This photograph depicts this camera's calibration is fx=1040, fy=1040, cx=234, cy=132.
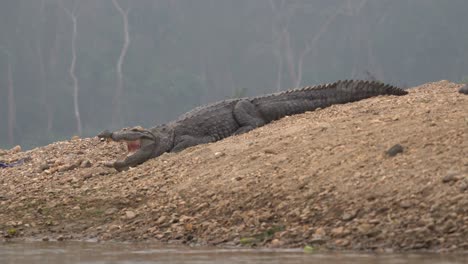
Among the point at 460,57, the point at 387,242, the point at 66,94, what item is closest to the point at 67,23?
→ the point at 66,94

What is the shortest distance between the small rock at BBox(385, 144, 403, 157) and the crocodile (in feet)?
12.2

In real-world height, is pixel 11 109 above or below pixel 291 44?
below

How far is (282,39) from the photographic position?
5103 cm

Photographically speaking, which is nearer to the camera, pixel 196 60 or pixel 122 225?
pixel 122 225

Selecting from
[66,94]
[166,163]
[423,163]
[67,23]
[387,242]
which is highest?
[67,23]

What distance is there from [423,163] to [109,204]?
2817 millimetres

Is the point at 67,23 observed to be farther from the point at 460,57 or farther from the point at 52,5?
the point at 460,57

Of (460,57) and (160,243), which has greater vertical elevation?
(460,57)

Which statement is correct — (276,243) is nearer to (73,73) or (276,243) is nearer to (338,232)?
(338,232)

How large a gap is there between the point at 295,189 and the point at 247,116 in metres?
4.26

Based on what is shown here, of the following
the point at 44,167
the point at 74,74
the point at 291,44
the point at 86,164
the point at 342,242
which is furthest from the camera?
the point at 291,44

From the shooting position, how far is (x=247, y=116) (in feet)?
38.7

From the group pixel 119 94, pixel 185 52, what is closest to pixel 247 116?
pixel 119 94

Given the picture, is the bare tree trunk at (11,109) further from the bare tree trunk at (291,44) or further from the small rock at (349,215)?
the small rock at (349,215)
